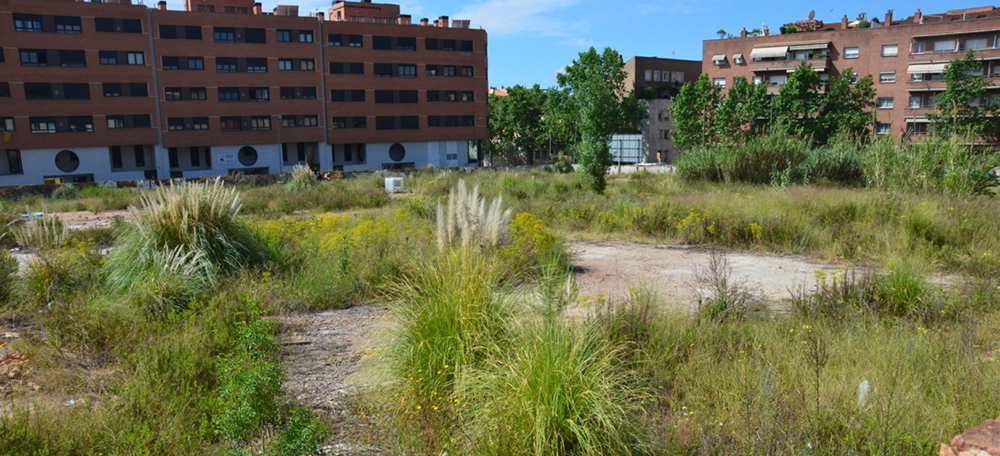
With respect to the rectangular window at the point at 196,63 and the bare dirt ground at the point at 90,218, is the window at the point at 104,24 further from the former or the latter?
the bare dirt ground at the point at 90,218

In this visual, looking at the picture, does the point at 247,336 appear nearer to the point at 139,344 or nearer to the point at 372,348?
the point at 372,348

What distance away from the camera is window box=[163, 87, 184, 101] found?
5075 centimetres

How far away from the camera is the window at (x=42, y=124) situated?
47.2 m

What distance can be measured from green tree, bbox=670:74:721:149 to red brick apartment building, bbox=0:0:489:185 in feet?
65.0

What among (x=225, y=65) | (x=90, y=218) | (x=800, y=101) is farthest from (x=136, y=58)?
(x=800, y=101)

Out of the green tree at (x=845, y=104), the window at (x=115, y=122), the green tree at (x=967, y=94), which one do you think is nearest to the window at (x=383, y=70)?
the window at (x=115, y=122)

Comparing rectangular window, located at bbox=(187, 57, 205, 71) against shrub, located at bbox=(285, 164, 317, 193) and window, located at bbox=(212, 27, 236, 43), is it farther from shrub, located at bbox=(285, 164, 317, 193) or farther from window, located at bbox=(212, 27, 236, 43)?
shrub, located at bbox=(285, 164, 317, 193)

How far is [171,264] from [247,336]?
4.23m

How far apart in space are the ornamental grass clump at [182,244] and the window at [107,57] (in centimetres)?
4796

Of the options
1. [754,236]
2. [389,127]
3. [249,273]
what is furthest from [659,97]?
[249,273]

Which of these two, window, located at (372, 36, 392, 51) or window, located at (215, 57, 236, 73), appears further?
window, located at (372, 36, 392, 51)

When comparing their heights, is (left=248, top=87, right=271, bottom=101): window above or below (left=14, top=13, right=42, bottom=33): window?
below

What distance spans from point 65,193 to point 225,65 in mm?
25822

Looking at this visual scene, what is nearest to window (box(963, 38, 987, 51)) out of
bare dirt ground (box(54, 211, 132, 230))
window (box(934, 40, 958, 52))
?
A: window (box(934, 40, 958, 52))
